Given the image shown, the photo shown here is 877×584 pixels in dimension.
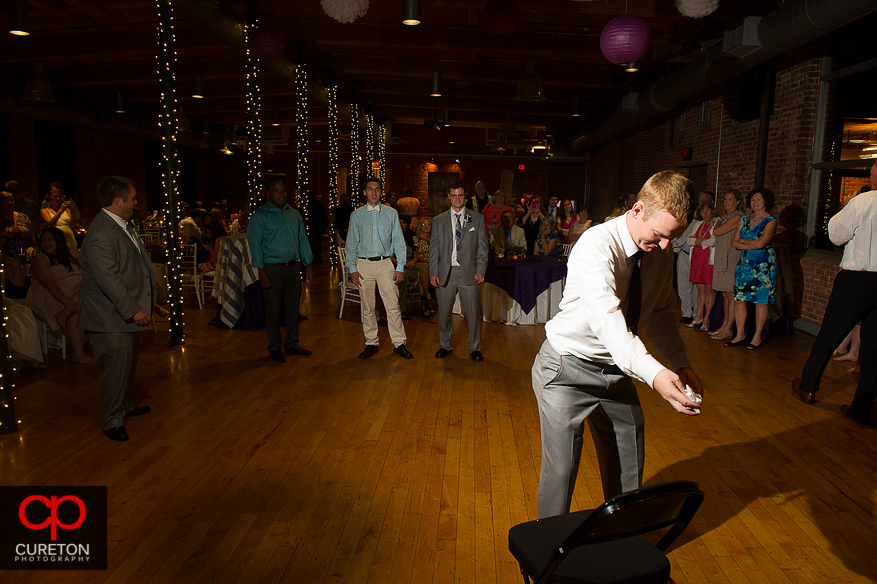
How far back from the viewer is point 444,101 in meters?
14.1

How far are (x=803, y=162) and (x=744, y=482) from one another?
4.94 metres

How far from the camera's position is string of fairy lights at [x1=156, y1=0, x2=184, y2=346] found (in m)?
5.56

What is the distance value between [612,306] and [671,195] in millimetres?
355

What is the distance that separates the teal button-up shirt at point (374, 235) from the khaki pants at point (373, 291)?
8 cm

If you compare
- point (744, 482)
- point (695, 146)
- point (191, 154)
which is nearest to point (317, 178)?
point (191, 154)

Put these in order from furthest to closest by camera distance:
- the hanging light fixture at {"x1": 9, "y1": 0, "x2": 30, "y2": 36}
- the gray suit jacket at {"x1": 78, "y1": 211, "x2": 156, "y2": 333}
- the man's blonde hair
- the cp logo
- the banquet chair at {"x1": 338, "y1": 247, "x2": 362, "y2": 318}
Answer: the banquet chair at {"x1": 338, "y1": 247, "x2": 362, "y2": 318}, the hanging light fixture at {"x1": 9, "y1": 0, "x2": 30, "y2": 36}, the gray suit jacket at {"x1": 78, "y1": 211, "x2": 156, "y2": 333}, the cp logo, the man's blonde hair

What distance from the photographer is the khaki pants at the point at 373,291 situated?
522 cm

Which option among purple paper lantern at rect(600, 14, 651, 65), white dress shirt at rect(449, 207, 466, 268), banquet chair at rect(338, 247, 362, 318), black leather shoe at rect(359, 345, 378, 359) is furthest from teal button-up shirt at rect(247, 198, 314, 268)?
purple paper lantern at rect(600, 14, 651, 65)

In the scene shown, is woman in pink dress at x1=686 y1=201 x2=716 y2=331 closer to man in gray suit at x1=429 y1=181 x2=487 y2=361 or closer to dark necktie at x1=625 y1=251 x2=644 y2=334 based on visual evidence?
man in gray suit at x1=429 y1=181 x2=487 y2=361

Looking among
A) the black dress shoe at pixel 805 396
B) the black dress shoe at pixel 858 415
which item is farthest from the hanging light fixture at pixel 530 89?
the black dress shoe at pixel 858 415

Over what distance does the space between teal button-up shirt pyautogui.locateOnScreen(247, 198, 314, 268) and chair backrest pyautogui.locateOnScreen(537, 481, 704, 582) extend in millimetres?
4143

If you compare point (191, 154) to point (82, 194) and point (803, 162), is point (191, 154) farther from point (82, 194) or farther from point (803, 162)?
point (803, 162)

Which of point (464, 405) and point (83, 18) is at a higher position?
point (83, 18)

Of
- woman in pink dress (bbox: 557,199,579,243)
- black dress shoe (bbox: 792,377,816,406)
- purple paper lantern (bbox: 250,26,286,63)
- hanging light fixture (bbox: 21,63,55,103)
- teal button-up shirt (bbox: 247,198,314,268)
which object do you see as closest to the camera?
black dress shoe (bbox: 792,377,816,406)
